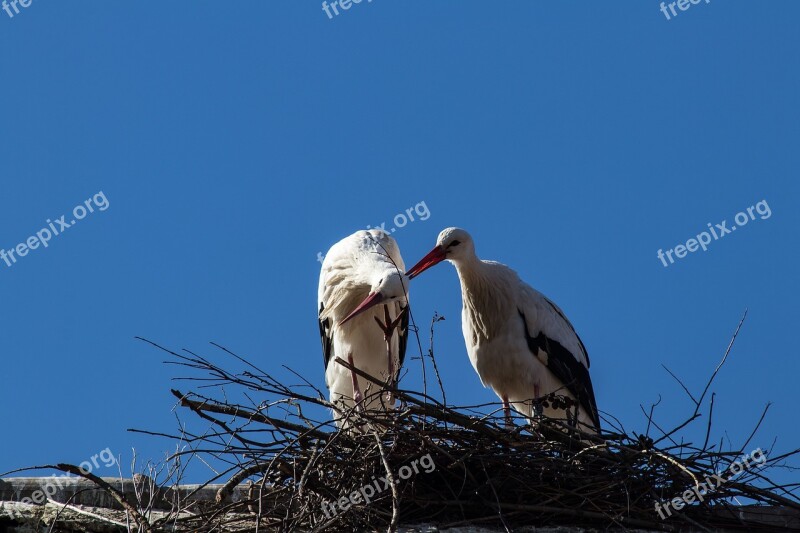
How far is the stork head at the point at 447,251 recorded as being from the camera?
237 inches

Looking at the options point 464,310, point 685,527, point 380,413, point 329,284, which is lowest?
point 685,527

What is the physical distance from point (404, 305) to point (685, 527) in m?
2.65

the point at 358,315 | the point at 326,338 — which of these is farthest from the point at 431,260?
the point at 326,338

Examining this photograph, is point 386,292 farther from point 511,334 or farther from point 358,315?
point 511,334

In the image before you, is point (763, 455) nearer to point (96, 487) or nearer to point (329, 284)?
point (96, 487)

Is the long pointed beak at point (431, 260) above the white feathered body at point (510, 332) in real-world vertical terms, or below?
above

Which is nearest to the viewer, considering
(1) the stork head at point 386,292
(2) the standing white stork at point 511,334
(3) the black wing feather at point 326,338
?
(1) the stork head at point 386,292

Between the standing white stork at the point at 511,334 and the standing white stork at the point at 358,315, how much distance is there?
0.38 metres

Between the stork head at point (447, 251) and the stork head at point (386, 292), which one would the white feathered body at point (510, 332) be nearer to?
the stork head at point (447, 251)

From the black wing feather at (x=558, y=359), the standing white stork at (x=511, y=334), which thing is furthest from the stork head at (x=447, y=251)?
the black wing feather at (x=558, y=359)

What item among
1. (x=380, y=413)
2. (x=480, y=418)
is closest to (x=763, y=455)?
(x=480, y=418)

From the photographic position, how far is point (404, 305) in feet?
20.4

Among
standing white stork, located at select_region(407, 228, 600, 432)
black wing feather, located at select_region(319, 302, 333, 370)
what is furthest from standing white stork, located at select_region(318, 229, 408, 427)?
standing white stork, located at select_region(407, 228, 600, 432)

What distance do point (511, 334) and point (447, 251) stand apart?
0.55m
